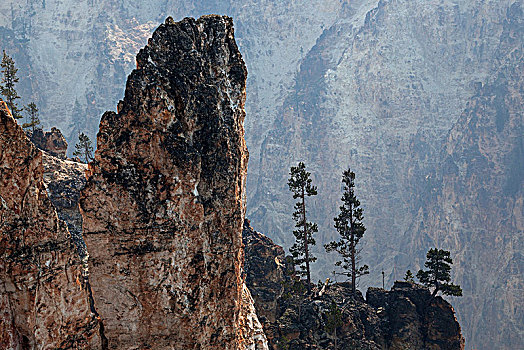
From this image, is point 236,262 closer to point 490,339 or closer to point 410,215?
point 490,339

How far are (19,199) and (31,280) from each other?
7.12 feet

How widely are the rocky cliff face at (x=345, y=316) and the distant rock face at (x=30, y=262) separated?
29069mm

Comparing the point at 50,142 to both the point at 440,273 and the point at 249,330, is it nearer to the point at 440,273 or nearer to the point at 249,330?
the point at 249,330

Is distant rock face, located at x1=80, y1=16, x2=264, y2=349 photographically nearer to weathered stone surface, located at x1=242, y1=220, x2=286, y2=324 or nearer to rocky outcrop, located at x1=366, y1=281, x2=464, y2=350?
weathered stone surface, located at x1=242, y1=220, x2=286, y2=324

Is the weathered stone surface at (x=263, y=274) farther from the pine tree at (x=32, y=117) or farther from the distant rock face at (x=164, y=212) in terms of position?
the pine tree at (x=32, y=117)

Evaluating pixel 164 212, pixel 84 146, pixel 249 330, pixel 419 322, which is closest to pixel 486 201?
pixel 419 322

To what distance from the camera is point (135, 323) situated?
48.0 ft

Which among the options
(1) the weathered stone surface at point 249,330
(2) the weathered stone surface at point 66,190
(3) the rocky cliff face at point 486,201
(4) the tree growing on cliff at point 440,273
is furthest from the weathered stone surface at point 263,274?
(3) the rocky cliff face at point 486,201

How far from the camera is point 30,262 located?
12.5 meters

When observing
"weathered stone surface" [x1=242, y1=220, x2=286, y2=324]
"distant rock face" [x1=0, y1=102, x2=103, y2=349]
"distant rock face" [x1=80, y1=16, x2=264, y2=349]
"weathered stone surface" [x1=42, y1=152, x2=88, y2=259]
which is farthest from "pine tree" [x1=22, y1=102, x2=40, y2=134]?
"distant rock face" [x1=0, y1=102, x2=103, y2=349]

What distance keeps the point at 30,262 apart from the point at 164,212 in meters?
3.96

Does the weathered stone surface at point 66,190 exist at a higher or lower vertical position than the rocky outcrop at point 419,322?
higher

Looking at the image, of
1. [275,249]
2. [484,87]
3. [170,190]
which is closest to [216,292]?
[170,190]

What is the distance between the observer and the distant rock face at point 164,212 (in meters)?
14.4
